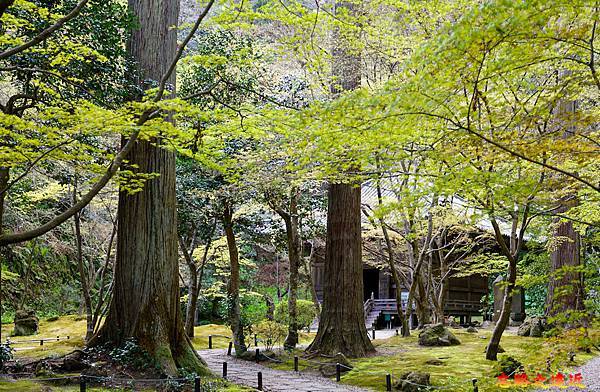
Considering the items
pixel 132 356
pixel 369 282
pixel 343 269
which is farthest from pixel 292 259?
pixel 369 282

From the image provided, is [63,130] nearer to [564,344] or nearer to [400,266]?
[564,344]

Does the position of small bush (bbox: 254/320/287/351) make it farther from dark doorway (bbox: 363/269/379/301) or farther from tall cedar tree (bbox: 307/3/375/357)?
dark doorway (bbox: 363/269/379/301)

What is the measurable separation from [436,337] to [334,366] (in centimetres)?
401

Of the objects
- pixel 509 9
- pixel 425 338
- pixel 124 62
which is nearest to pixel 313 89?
pixel 124 62

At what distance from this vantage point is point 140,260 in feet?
27.5

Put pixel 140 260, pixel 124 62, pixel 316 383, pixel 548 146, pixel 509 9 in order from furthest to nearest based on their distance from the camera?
pixel 316 383
pixel 140 260
pixel 124 62
pixel 548 146
pixel 509 9

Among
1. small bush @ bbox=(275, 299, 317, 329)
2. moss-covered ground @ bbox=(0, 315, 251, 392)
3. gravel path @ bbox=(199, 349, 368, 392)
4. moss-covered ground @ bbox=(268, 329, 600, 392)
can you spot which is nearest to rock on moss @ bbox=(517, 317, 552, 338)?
moss-covered ground @ bbox=(268, 329, 600, 392)

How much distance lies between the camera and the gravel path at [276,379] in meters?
8.90

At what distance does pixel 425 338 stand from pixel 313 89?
6940 millimetres

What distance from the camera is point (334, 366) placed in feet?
34.3

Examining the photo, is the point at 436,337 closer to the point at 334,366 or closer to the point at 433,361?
the point at 433,361

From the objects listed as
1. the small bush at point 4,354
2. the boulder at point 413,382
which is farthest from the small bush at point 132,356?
the boulder at point 413,382

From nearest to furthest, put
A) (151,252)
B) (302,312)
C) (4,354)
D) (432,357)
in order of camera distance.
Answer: (4,354) → (151,252) → (432,357) → (302,312)

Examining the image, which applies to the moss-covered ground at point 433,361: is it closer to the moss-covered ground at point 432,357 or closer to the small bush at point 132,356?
the moss-covered ground at point 432,357
